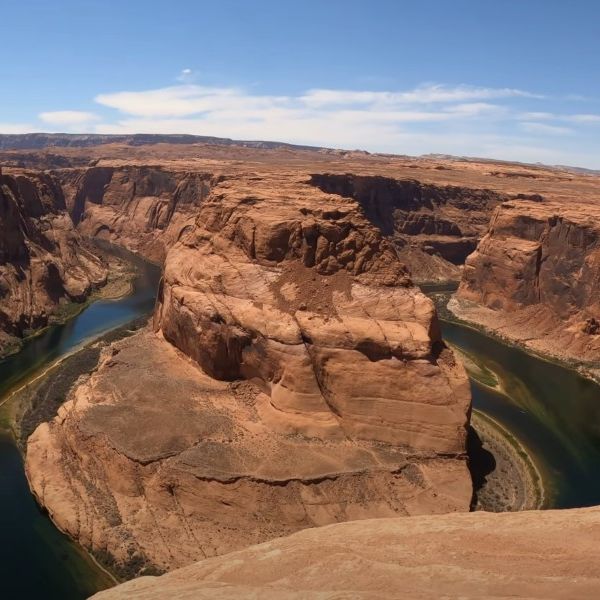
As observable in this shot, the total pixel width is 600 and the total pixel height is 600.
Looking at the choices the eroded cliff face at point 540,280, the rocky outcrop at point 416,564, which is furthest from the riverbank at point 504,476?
the eroded cliff face at point 540,280

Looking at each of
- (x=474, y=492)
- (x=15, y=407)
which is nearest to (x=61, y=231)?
(x=15, y=407)

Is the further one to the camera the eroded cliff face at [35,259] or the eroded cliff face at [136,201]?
the eroded cliff face at [136,201]

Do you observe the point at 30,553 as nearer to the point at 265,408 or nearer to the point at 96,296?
the point at 265,408

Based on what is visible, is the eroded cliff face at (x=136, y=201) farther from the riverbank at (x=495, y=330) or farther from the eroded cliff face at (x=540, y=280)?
the eroded cliff face at (x=540, y=280)

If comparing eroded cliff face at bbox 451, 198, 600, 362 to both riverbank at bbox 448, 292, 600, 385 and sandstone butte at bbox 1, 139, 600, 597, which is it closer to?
riverbank at bbox 448, 292, 600, 385

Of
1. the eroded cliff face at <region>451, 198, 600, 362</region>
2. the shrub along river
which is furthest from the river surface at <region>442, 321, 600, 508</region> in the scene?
the eroded cliff face at <region>451, 198, 600, 362</region>

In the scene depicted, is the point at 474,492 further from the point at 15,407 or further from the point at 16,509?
the point at 15,407

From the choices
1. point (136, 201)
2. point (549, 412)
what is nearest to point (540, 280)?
point (549, 412)
